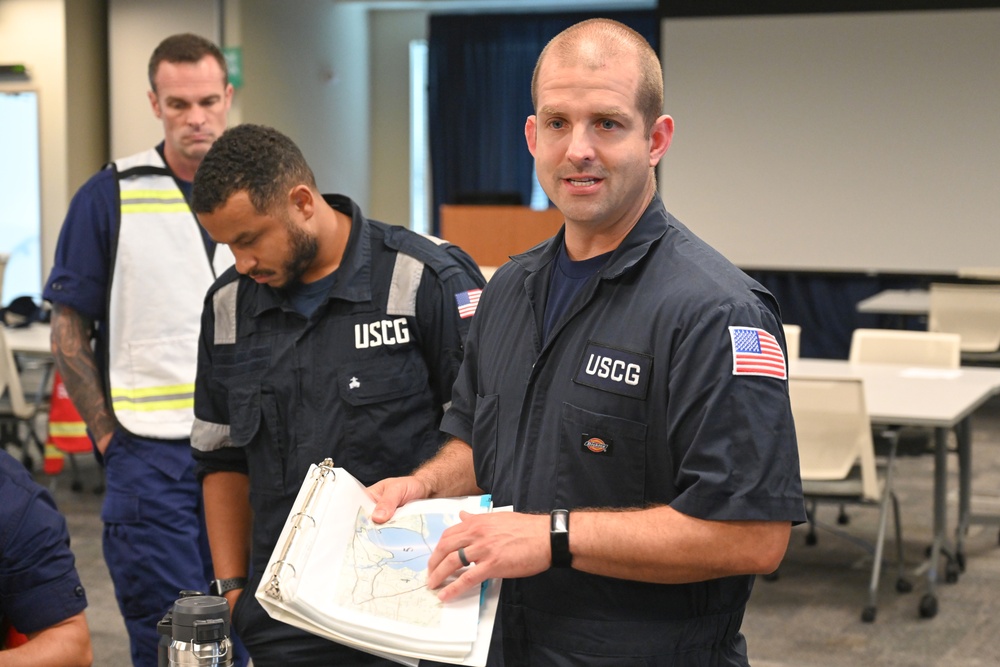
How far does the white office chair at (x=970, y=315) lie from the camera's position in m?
7.89

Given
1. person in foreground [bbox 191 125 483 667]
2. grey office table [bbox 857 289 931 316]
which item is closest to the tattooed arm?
person in foreground [bbox 191 125 483 667]

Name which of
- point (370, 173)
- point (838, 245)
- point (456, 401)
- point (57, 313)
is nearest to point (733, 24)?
point (838, 245)

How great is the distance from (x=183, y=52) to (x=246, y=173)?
3.26ft

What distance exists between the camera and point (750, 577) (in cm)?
150

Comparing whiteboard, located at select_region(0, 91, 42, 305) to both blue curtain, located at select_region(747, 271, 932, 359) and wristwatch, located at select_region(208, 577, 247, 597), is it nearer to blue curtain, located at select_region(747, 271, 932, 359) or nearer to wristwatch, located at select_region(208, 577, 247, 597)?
blue curtain, located at select_region(747, 271, 932, 359)

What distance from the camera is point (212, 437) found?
7.00 feet

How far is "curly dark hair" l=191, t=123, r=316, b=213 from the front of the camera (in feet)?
6.44

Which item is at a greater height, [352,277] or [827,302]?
[352,277]

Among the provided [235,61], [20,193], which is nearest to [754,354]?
[235,61]

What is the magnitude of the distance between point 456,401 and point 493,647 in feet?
1.27

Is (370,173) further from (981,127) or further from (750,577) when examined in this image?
(750,577)

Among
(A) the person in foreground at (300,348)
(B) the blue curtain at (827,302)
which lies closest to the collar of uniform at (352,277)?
(A) the person in foreground at (300,348)

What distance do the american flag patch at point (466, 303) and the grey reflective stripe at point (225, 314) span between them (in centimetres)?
41

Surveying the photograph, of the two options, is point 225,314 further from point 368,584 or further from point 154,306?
point 368,584
